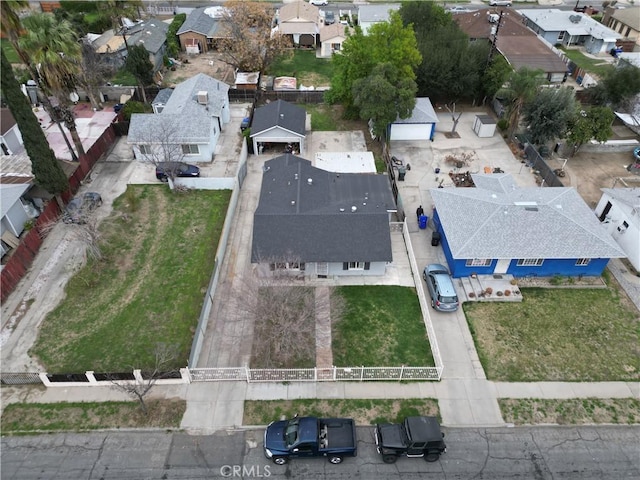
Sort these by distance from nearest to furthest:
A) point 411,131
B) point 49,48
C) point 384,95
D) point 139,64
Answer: point 49,48 → point 384,95 → point 411,131 → point 139,64

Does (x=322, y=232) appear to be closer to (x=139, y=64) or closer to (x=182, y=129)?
(x=182, y=129)

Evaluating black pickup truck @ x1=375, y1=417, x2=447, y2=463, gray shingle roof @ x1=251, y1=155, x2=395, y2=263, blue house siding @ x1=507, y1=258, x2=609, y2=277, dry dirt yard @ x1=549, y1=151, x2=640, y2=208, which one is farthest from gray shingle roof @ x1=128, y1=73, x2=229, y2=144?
dry dirt yard @ x1=549, y1=151, x2=640, y2=208

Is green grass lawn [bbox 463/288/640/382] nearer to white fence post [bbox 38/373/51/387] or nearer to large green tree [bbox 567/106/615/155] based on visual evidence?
large green tree [bbox 567/106/615/155]

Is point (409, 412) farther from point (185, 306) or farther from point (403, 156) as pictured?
point (403, 156)

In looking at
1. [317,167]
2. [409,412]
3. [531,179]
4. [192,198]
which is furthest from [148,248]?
[531,179]

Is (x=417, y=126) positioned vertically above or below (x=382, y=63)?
below

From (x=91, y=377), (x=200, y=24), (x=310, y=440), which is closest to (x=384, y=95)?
(x=310, y=440)
